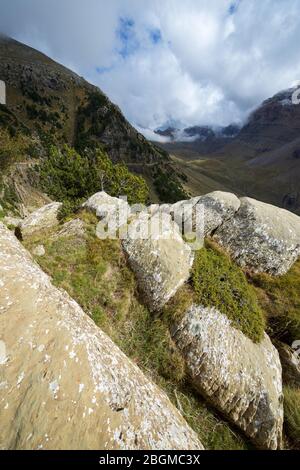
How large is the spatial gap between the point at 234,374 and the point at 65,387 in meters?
5.50

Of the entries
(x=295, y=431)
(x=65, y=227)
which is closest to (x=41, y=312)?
(x=65, y=227)

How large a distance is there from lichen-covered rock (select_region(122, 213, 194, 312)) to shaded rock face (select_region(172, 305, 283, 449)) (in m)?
1.29

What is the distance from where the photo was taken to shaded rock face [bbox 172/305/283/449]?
7137 millimetres

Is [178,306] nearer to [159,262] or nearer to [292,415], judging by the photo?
[159,262]

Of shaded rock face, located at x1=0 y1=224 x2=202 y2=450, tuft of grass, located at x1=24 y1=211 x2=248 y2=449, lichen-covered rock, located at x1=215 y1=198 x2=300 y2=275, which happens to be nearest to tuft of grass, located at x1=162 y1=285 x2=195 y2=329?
tuft of grass, located at x1=24 y1=211 x2=248 y2=449

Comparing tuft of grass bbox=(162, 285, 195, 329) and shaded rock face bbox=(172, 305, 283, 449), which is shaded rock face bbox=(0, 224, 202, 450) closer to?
shaded rock face bbox=(172, 305, 283, 449)

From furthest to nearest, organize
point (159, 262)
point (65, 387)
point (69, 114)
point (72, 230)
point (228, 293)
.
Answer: point (69, 114) < point (72, 230) < point (159, 262) < point (228, 293) < point (65, 387)

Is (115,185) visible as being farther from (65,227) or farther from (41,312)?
(41,312)

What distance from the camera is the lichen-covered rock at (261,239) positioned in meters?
11.6

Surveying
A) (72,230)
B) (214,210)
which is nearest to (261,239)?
(214,210)

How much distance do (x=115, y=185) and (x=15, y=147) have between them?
29.3 metres

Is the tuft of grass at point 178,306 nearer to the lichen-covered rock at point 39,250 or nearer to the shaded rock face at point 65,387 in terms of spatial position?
the shaded rock face at point 65,387

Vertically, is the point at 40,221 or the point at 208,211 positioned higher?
the point at 208,211

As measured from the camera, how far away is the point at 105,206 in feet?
42.7
